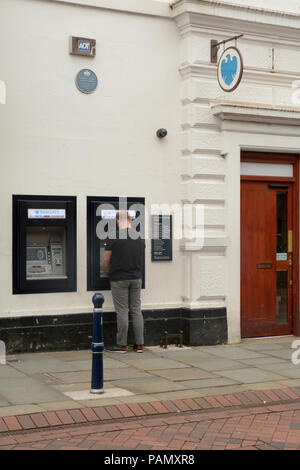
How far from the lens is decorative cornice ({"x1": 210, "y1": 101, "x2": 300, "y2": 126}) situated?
10836mm

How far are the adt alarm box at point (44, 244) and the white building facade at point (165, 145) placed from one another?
0.25ft

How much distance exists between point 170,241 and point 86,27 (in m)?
3.28

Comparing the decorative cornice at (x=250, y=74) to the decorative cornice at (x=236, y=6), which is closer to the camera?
the decorative cornice at (x=236, y=6)

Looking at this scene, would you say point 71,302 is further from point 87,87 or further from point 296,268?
point 296,268

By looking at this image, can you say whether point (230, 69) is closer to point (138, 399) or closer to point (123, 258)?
point (123, 258)

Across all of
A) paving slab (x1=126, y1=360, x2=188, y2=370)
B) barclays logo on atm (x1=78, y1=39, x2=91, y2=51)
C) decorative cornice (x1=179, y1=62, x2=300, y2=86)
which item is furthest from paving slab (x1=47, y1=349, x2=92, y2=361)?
decorative cornice (x1=179, y1=62, x2=300, y2=86)

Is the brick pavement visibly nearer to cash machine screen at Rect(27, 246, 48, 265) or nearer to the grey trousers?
the grey trousers

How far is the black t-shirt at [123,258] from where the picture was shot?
9992 mm

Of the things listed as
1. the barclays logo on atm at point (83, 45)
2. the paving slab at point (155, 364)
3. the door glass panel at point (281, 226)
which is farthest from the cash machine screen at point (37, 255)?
the door glass panel at point (281, 226)

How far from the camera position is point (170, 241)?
10.9 metres

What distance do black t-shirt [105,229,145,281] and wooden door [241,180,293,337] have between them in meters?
2.13

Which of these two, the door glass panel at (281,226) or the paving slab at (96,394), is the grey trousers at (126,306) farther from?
the door glass panel at (281,226)

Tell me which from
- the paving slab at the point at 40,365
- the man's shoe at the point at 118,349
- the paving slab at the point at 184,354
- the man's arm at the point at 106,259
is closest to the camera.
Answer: the paving slab at the point at 40,365

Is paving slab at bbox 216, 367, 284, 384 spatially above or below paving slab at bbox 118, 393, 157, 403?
above
